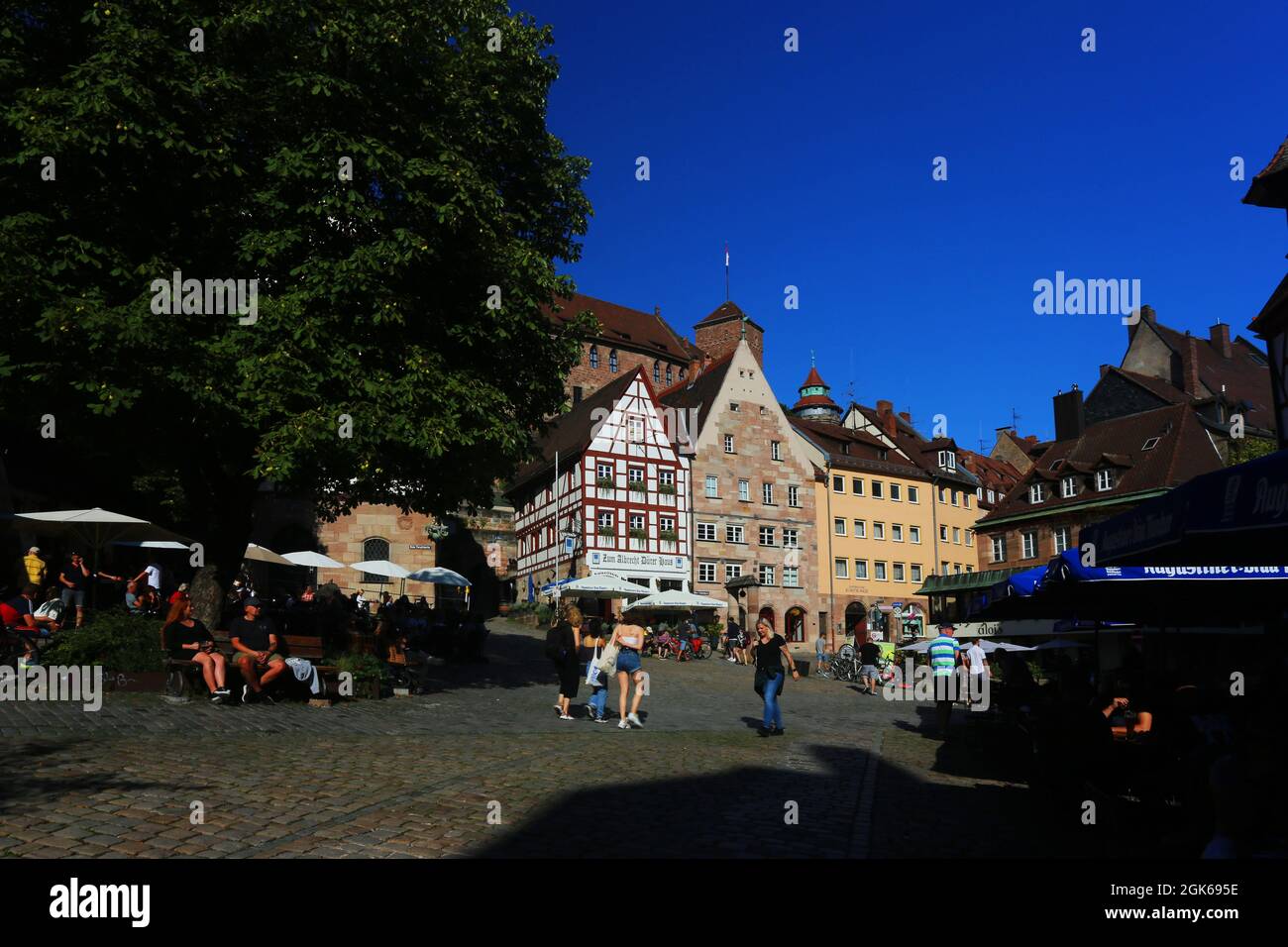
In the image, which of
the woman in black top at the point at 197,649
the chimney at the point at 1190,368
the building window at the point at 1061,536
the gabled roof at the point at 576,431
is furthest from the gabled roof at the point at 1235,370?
the woman in black top at the point at 197,649

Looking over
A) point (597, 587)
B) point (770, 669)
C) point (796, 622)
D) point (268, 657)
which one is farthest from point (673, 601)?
point (268, 657)

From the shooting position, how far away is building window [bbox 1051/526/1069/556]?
52319 mm

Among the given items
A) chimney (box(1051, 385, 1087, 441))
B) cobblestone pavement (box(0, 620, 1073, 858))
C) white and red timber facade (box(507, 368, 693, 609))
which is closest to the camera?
cobblestone pavement (box(0, 620, 1073, 858))

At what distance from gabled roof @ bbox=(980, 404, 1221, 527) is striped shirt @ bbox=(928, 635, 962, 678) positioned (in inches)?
1401

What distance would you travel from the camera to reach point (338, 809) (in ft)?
26.1

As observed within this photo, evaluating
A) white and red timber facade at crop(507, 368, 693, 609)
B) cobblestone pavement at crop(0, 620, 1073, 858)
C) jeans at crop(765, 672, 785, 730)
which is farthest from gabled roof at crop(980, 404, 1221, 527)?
cobblestone pavement at crop(0, 620, 1073, 858)

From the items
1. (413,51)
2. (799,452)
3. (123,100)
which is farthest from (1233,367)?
(123,100)

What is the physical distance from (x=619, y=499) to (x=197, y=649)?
125ft

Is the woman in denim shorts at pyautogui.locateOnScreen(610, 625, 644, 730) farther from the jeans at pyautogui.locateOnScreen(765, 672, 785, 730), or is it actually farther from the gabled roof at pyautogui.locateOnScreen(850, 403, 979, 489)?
the gabled roof at pyautogui.locateOnScreen(850, 403, 979, 489)

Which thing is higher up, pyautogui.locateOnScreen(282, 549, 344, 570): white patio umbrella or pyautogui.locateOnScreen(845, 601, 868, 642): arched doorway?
pyautogui.locateOnScreen(282, 549, 344, 570): white patio umbrella

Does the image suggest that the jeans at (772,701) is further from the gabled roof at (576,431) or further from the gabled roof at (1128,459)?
the gabled roof at (1128,459)

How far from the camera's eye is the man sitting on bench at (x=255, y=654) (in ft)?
47.0

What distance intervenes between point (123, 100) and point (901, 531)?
55.5 metres
